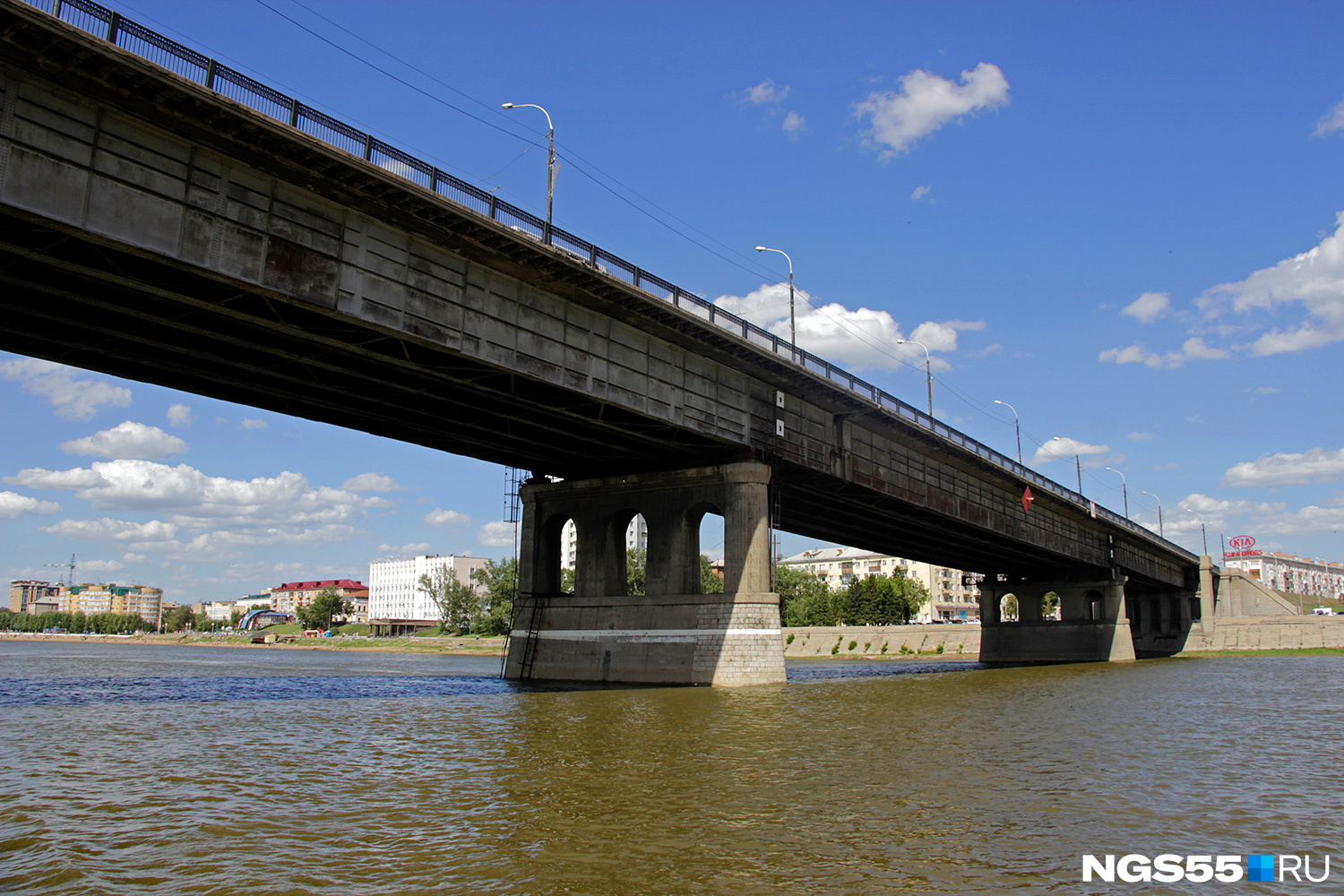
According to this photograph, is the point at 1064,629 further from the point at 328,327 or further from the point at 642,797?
the point at 642,797


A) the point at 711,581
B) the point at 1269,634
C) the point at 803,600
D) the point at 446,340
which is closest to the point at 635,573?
the point at 711,581

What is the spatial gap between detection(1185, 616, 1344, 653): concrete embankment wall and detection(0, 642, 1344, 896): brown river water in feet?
257

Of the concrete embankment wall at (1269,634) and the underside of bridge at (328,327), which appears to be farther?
the concrete embankment wall at (1269,634)

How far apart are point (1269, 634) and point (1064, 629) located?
89.4 ft

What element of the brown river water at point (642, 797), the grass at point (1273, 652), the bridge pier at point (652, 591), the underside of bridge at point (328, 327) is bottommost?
the grass at point (1273, 652)

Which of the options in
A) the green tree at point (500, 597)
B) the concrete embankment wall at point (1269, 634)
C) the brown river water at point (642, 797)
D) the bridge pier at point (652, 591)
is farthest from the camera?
→ the green tree at point (500, 597)

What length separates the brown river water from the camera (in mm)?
10156

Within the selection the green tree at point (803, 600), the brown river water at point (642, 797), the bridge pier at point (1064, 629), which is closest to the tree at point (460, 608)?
the green tree at point (803, 600)

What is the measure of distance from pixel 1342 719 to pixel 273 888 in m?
32.2

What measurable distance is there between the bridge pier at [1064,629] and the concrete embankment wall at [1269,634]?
17675 millimetres

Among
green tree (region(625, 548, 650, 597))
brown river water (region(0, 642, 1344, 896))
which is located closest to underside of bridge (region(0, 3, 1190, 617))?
brown river water (region(0, 642, 1344, 896))

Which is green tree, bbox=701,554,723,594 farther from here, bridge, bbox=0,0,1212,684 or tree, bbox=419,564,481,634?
bridge, bbox=0,0,1212,684

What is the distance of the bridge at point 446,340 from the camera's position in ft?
71.5

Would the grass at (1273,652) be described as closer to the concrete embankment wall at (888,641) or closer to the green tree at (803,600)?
the concrete embankment wall at (888,641)
